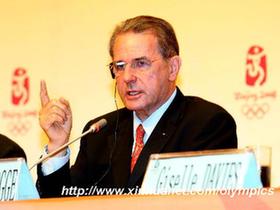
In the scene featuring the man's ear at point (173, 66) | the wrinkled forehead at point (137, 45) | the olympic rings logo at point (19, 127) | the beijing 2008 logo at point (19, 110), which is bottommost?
the olympic rings logo at point (19, 127)

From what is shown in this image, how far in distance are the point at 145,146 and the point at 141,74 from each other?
249mm

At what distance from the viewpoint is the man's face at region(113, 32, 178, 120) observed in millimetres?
2238

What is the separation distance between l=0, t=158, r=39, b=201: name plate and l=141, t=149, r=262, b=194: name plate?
0.29 metres

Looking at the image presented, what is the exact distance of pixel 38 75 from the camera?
3.53 meters

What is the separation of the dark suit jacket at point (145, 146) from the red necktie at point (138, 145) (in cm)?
2

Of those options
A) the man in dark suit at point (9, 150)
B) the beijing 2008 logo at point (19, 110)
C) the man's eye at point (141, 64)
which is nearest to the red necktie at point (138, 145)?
the man's eye at point (141, 64)

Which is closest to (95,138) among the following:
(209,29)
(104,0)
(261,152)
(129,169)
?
(129,169)

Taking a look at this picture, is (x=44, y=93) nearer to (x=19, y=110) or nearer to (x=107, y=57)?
(x=107, y=57)

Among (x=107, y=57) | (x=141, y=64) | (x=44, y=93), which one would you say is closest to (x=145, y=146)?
(x=141, y=64)

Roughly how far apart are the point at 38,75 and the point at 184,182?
7.51ft

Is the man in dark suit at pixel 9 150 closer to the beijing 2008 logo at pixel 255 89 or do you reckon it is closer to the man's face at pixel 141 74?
the man's face at pixel 141 74

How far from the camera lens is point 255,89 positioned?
2902 mm

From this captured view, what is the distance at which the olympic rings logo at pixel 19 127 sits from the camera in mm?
3502

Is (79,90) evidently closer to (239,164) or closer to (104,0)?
(104,0)
